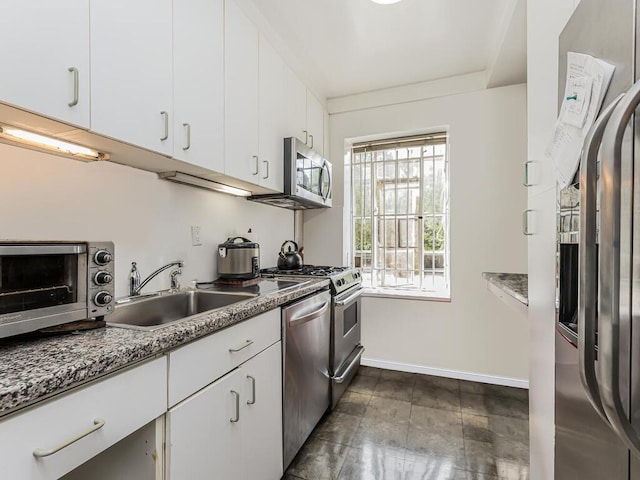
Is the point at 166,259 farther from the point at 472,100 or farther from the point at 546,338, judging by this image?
the point at 472,100

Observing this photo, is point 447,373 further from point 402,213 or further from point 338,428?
point 402,213

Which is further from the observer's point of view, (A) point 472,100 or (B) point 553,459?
(A) point 472,100

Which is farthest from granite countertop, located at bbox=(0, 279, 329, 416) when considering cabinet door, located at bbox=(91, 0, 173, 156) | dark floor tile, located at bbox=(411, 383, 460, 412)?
dark floor tile, located at bbox=(411, 383, 460, 412)

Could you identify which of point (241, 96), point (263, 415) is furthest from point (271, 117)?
point (263, 415)

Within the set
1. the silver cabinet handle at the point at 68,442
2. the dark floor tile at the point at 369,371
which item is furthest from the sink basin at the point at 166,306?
→ the dark floor tile at the point at 369,371

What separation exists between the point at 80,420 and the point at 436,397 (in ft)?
7.73

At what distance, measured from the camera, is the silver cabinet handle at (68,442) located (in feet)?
2.00

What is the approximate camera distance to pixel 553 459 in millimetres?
978

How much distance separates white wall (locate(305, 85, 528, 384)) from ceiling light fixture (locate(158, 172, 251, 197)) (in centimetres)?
161

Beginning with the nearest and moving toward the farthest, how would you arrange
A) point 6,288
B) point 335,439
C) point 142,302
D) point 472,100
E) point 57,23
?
point 6,288 → point 57,23 → point 142,302 → point 335,439 → point 472,100

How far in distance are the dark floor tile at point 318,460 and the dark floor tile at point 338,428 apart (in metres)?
0.05

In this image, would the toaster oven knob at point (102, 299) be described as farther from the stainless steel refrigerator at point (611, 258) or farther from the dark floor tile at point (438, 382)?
the dark floor tile at point (438, 382)

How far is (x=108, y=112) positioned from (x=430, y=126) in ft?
8.20

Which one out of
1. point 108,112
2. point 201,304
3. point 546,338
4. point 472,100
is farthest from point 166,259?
point 472,100
